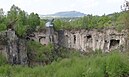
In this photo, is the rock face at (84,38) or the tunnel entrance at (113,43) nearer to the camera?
the rock face at (84,38)

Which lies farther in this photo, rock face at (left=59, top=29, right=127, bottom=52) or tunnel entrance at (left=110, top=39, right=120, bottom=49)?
tunnel entrance at (left=110, top=39, right=120, bottom=49)

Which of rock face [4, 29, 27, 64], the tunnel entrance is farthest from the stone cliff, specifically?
rock face [4, 29, 27, 64]

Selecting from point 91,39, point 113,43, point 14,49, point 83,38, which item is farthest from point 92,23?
point 14,49

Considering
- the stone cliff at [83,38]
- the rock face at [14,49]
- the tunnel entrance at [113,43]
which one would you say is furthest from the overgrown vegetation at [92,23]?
the rock face at [14,49]

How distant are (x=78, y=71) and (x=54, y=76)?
125 centimetres

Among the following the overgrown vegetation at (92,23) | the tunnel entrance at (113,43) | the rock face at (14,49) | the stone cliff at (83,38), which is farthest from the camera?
the overgrown vegetation at (92,23)

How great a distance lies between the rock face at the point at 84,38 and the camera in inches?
1496

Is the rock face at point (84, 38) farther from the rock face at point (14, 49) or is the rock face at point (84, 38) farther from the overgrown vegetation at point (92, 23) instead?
the rock face at point (14, 49)

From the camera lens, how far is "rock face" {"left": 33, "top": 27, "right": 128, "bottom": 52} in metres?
38.0

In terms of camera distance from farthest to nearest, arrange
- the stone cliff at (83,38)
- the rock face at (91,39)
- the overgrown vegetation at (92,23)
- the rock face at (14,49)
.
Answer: the overgrown vegetation at (92,23) < the rock face at (91,39) < the stone cliff at (83,38) < the rock face at (14,49)

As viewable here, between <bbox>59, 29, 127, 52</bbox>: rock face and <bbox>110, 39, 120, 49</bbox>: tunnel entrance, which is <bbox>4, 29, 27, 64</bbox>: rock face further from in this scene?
<bbox>110, 39, 120, 49</bbox>: tunnel entrance

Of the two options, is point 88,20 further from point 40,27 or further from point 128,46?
point 128,46

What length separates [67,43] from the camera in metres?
42.6

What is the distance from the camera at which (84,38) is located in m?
41.8
